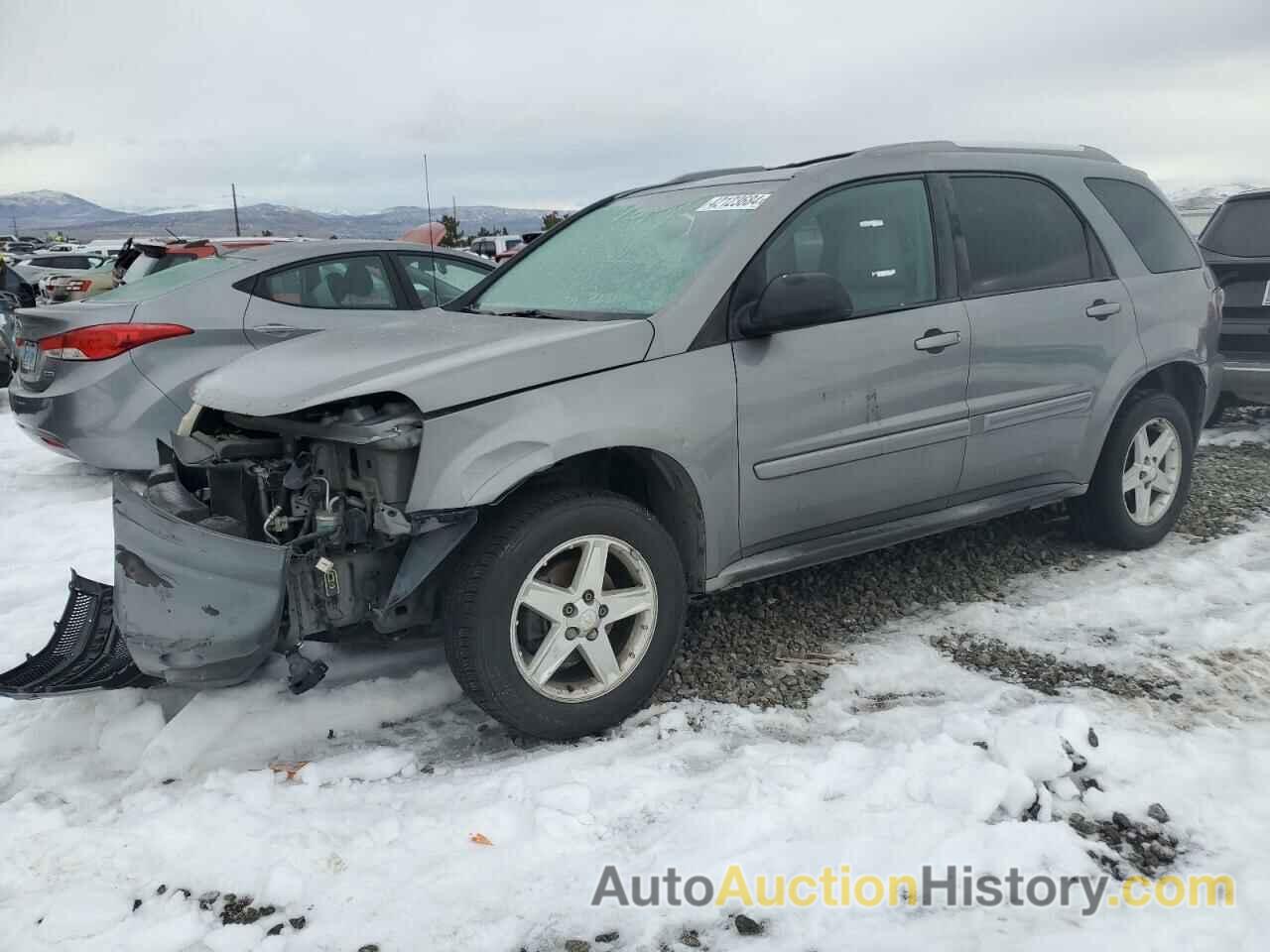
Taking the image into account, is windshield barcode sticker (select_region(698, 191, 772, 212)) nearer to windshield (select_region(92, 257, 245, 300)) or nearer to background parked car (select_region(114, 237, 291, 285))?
windshield (select_region(92, 257, 245, 300))

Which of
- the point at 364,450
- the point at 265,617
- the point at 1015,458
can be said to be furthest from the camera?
the point at 1015,458

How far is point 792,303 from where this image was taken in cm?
330

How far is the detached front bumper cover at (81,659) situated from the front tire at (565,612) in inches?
42.6

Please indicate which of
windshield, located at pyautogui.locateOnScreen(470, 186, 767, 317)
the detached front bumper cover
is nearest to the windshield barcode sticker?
windshield, located at pyautogui.locateOnScreen(470, 186, 767, 317)

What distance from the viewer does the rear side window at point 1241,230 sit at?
281 inches

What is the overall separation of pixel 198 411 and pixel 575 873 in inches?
85.0

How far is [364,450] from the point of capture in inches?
120

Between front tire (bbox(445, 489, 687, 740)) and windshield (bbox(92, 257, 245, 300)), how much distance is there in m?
4.15

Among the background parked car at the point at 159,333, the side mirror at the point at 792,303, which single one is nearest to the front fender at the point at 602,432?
the side mirror at the point at 792,303

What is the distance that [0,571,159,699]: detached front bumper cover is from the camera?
308 cm

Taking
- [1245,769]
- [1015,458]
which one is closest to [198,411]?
[1015,458]

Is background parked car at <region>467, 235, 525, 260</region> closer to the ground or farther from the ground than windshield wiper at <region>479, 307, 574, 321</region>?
farther from the ground

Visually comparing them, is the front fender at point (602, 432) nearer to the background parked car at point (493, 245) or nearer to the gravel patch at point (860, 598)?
the gravel patch at point (860, 598)

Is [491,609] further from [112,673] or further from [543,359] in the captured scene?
[112,673]
